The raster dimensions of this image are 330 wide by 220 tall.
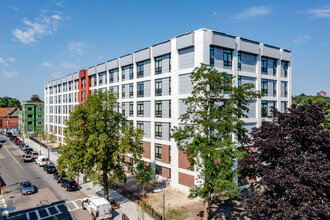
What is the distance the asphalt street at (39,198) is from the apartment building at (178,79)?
12.6 metres

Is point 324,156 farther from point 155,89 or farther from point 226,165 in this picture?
point 155,89

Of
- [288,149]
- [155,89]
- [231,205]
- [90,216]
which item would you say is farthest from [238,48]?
[90,216]

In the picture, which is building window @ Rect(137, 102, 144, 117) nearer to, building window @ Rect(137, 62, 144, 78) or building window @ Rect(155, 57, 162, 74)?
building window @ Rect(137, 62, 144, 78)

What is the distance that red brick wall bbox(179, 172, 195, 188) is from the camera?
91.6 ft

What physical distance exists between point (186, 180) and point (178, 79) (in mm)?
13354

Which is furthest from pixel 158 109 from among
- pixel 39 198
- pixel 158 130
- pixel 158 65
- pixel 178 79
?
pixel 39 198

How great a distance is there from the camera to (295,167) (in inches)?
579

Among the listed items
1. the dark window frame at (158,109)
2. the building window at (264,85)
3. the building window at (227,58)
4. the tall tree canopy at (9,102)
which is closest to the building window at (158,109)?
the dark window frame at (158,109)

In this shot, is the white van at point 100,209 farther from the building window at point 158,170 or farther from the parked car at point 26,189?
the building window at point 158,170

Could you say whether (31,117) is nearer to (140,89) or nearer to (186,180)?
(140,89)

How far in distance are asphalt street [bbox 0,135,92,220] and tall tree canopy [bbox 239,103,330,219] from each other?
17.3 meters

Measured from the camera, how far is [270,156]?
16.9 meters

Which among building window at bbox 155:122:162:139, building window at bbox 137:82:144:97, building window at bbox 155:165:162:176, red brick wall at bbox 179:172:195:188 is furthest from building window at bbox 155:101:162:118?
red brick wall at bbox 179:172:195:188

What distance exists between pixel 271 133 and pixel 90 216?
19.2 metres
